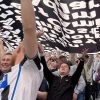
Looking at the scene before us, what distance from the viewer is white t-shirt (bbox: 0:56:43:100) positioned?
1834 mm

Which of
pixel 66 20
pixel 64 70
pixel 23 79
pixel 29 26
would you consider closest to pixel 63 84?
pixel 64 70

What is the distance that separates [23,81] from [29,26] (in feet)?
1.15

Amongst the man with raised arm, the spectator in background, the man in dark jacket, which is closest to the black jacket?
the man in dark jacket

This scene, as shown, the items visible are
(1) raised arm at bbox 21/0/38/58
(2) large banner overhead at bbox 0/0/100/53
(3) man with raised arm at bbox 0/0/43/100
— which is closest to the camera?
(1) raised arm at bbox 21/0/38/58

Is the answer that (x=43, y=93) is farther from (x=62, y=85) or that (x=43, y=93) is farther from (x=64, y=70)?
(x=64, y=70)

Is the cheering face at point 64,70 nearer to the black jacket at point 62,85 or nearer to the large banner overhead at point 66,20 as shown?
the black jacket at point 62,85

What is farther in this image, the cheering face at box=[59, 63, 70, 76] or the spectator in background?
the cheering face at box=[59, 63, 70, 76]

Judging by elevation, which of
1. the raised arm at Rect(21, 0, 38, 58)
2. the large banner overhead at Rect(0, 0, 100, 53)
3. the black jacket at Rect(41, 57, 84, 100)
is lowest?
the black jacket at Rect(41, 57, 84, 100)

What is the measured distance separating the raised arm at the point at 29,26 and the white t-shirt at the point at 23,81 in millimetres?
118

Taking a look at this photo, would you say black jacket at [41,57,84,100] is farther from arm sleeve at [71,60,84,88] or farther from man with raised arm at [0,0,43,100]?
man with raised arm at [0,0,43,100]

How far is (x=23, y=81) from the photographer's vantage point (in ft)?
6.07

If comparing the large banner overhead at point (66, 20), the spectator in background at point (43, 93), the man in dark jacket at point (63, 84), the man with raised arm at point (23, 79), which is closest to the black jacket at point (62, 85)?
the man in dark jacket at point (63, 84)

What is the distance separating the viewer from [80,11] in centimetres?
363

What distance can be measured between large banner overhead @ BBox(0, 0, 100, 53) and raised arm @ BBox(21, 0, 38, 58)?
6.00ft
